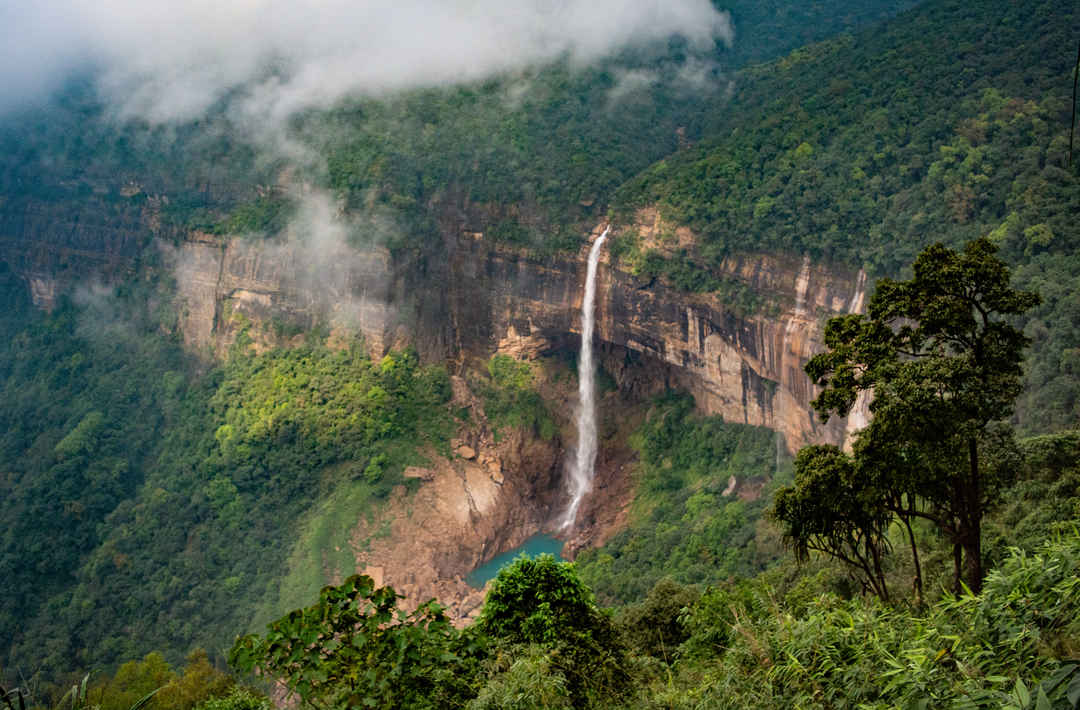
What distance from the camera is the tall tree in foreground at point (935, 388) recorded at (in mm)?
9070

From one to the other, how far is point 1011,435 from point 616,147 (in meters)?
34.5

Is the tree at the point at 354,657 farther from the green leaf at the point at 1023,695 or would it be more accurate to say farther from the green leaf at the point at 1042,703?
the green leaf at the point at 1042,703

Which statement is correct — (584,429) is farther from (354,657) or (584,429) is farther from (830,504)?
(354,657)

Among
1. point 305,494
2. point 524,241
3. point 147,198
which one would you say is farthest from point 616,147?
point 147,198

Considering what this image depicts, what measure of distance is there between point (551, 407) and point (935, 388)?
31170 mm

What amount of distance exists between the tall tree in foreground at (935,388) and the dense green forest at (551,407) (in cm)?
37

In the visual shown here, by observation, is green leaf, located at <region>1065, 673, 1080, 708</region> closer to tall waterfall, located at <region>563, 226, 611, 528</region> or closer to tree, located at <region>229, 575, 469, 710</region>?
tree, located at <region>229, 575, 469, 710</region>

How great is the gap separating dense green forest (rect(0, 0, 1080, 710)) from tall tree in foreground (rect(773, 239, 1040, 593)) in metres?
0.37

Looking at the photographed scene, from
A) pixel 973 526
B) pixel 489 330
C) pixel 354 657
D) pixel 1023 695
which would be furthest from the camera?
pixel 489 330

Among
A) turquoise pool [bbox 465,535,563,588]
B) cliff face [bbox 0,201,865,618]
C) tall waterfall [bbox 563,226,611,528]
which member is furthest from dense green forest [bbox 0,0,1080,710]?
turquoise pool [bbox 465,535,563,588]

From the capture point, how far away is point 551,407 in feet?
131

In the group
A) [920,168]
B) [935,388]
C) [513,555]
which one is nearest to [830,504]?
[935,388]

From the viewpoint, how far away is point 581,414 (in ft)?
130

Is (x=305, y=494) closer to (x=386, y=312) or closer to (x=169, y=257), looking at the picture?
(x=386, y=312)
